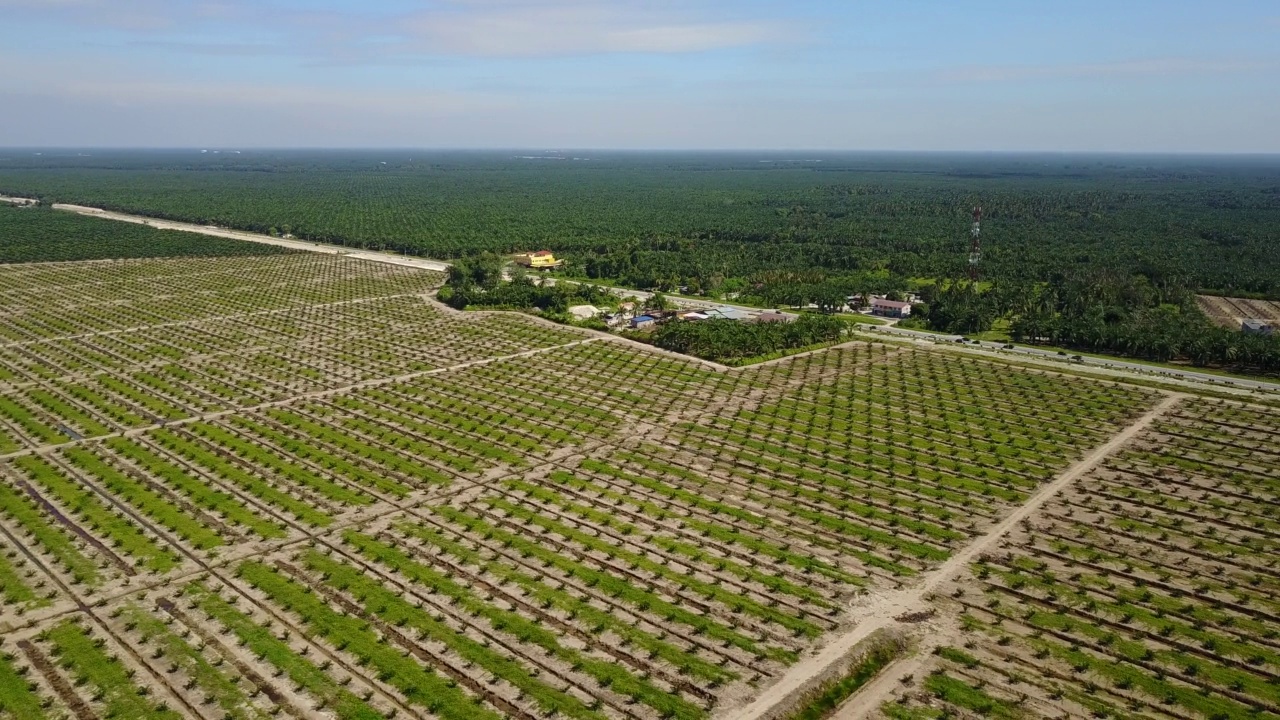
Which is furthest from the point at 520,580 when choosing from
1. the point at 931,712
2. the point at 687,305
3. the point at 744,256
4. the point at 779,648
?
the point at 744,256

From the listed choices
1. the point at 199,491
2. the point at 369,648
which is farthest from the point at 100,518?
the point at 369,648

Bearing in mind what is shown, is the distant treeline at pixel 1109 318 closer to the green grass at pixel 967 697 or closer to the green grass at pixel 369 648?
the green grass at pixel 967 697

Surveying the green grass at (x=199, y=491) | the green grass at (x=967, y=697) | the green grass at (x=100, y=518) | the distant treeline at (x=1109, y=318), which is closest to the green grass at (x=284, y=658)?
the green grass at (x=100, y=518)

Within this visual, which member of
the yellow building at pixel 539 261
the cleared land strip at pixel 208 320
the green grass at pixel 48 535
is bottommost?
the green grass at pixel 48 535

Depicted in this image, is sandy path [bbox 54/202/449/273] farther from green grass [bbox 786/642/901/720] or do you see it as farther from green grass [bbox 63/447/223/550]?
green grass [bbox 786/642/901/720]

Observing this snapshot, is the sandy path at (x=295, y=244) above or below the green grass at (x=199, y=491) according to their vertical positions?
above

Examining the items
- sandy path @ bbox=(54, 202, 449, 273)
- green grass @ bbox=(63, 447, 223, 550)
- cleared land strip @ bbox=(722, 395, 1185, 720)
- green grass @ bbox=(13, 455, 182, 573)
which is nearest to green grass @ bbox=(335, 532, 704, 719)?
cleared land strip @ bbox=(722, 395, 1185, 720)
